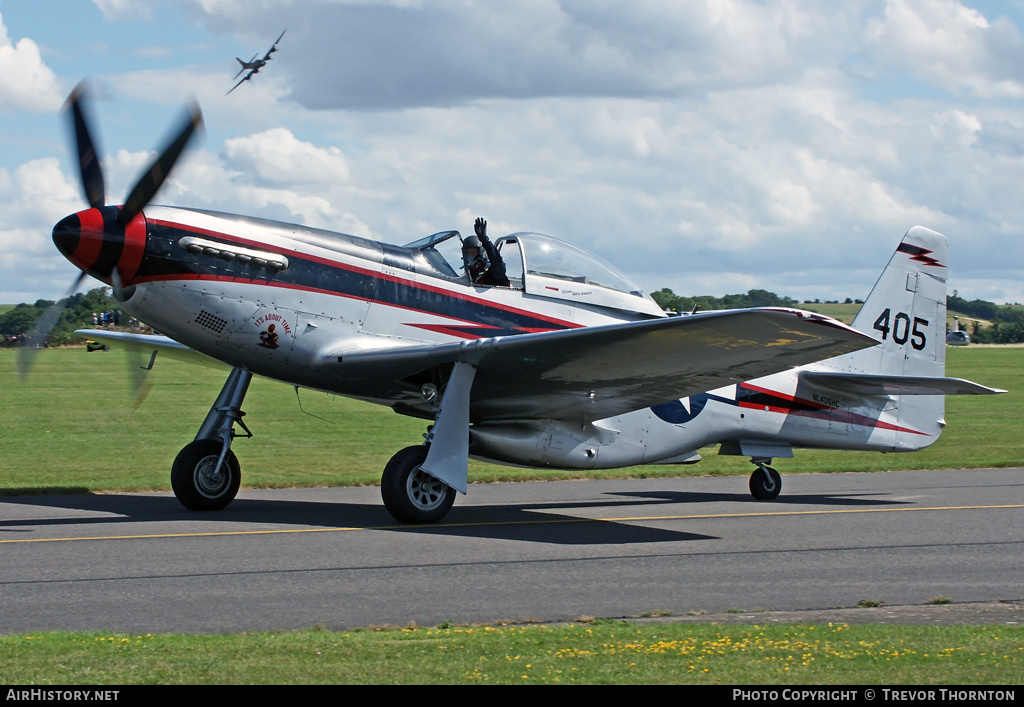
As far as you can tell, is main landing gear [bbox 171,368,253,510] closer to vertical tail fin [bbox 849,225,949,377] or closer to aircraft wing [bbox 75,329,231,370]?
aircraft wing [bbox 75,329,231,370]

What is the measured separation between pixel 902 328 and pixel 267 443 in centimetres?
1327

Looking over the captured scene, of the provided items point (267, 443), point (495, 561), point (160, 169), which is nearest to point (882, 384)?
point (495, 561)

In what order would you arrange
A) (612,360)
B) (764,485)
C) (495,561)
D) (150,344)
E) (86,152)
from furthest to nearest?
(150,344) → (764,485) → (86,152) → (612,360) → (495,561)

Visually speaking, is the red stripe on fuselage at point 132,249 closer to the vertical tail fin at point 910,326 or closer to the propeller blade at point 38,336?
the propeller blade at point 38,336

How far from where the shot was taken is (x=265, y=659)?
4.98 m

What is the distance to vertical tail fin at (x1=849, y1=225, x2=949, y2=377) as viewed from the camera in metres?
14.1

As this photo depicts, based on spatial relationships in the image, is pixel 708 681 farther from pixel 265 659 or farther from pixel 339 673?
pixel 265 659

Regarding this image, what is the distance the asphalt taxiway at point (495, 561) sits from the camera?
649cm

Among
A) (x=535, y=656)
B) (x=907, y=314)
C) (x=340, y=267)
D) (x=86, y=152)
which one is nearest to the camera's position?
(x=535, y=656)

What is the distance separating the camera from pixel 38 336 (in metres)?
11.0

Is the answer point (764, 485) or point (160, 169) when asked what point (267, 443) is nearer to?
point (764, 485)

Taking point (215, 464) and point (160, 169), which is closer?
point (160, 169)

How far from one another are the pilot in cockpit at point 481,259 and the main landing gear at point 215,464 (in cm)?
269
